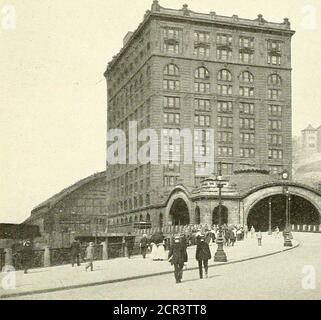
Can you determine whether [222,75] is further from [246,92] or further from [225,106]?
[246,92]

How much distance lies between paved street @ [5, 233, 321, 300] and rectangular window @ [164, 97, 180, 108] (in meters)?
67.8

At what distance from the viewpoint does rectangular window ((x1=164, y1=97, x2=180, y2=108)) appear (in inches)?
3728

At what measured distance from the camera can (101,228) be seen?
397 feet

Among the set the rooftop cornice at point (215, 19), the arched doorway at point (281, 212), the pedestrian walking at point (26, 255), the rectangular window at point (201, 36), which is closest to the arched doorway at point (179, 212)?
the arched doorway at point (281, 212)

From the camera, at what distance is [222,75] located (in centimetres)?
9719

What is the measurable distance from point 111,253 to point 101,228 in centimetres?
7122

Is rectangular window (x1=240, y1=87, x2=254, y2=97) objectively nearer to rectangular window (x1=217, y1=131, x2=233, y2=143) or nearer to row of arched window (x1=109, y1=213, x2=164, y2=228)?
rectangular window (x1=217, y1=131, x2=233, y2=143)

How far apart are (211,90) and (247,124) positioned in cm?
857

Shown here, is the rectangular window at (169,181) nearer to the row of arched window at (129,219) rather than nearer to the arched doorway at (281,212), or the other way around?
the row of arched window at (129,219)

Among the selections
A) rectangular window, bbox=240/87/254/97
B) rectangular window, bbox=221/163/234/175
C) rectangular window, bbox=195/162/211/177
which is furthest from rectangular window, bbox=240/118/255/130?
rectangular window, bbox=195/162/211/177

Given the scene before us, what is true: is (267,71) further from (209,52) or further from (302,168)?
(302,168)

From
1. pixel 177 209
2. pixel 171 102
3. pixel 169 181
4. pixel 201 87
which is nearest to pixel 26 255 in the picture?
pixel 177 209

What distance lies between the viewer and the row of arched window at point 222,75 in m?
94.4

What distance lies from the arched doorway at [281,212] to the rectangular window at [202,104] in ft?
65.8
